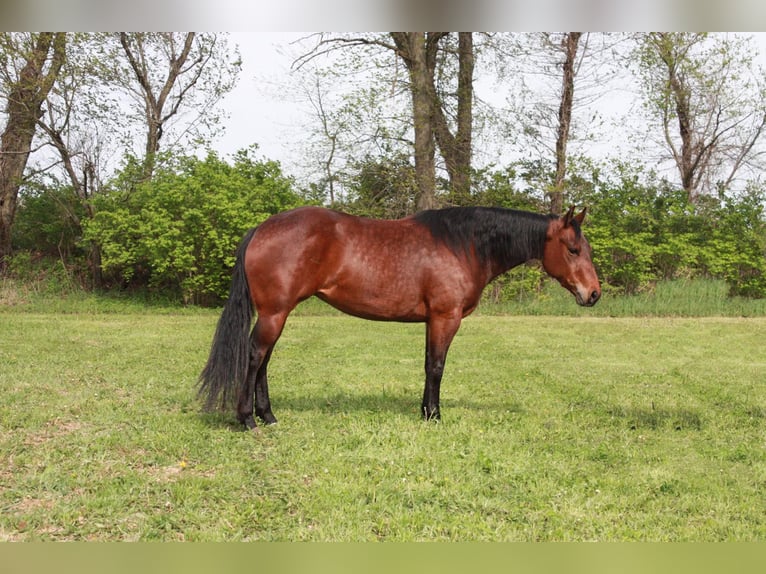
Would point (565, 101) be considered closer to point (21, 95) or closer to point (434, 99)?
point (434, 99)

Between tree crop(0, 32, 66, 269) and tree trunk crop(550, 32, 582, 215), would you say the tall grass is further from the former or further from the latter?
tree crop(0, 32, 66, 269)

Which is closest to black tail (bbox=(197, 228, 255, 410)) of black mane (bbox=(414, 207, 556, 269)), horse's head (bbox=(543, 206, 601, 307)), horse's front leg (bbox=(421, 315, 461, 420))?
horse's front leg (bbox=(421, 315, 461, 420))

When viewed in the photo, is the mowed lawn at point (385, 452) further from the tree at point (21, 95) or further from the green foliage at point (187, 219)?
the tree at point (21, 95)

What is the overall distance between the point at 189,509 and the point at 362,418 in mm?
1923

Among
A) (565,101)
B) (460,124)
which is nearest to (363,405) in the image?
(460,124)

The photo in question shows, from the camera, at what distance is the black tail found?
464cm

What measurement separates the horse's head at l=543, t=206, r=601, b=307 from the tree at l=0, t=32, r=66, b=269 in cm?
1180

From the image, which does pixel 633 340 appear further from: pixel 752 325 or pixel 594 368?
pixel 752 325

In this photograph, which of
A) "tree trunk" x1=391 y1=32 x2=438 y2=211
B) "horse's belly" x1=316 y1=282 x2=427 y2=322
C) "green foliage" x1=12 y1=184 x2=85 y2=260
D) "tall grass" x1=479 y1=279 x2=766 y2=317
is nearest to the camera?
"horse's belly" x1=316 y1=282 x2=427 y2=322

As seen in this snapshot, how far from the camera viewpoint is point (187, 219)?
12.0m

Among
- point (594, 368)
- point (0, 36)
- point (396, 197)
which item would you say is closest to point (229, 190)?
point (396, 197)

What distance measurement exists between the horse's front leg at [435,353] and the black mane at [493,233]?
55 cm

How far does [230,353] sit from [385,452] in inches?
52.0

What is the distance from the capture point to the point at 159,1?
7.59 ft
